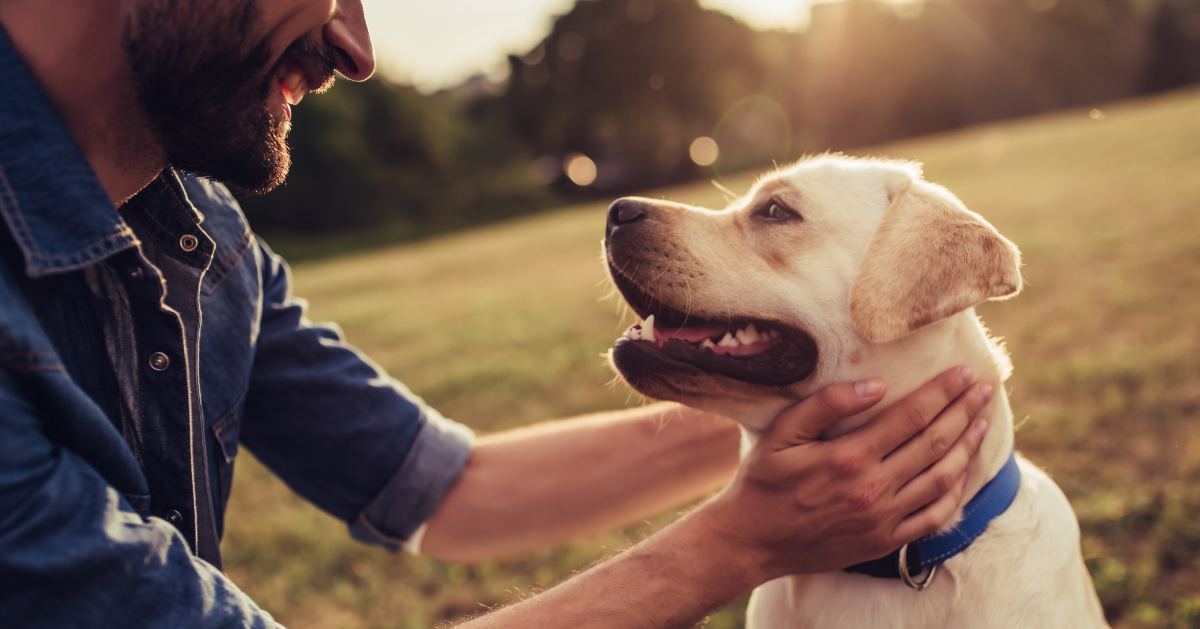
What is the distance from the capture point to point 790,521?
1883 mm

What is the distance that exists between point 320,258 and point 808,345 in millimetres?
29434

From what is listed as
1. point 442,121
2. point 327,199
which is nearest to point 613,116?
point 442,121

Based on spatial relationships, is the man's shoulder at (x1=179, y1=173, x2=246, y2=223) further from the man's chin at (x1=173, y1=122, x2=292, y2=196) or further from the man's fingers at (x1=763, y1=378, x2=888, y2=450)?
the man's fingers at (x1=763, y1=378, x2=888, y2=450)

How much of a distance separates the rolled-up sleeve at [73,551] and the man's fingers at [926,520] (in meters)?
1.57

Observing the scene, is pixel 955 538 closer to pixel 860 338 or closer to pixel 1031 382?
pixel 860 338

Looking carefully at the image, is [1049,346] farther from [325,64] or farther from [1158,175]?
[1158,175]

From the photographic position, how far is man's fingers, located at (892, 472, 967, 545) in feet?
6.39

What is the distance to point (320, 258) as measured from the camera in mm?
29312

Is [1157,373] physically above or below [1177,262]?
above

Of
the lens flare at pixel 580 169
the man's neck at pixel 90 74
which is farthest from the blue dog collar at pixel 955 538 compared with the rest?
the lens flare at pixel 580 169

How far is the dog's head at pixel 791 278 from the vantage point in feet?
6.74

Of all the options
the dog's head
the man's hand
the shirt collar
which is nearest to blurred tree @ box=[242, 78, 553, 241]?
the dog's head

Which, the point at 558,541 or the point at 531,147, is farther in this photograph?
the point at 531,147

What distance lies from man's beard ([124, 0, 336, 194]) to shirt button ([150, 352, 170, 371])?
0.52 meters
